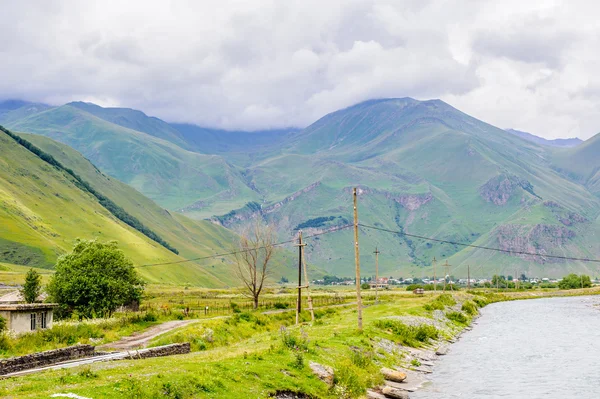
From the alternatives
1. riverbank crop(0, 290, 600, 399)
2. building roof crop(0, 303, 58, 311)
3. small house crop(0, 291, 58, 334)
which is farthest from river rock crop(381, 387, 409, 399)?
building roof crop(0, 303, 58, 311)

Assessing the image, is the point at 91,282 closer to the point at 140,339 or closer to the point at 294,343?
the point at 140,339

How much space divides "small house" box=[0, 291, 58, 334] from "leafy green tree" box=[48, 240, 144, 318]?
10.9 metres

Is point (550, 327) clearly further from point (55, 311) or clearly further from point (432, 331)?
point (55, 311)

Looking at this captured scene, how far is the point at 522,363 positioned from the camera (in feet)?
192

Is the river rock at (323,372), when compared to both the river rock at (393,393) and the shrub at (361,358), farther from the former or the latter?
the shrub at (361,358)

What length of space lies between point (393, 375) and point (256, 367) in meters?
15.1

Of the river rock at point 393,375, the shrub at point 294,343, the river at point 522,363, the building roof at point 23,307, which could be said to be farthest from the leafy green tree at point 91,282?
→ the river at point 522,363

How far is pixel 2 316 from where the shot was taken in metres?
59.1

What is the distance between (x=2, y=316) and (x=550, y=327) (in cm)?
7791

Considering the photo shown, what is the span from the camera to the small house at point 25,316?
59844mm

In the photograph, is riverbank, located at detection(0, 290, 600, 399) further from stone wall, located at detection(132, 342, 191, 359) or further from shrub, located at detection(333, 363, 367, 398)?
stone wall, located at detection(132, 342, 191, 359)

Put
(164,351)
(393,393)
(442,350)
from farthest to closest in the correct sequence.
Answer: (442,350) → (164,351) → (393,393)

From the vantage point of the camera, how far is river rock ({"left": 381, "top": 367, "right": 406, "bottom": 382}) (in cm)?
4778

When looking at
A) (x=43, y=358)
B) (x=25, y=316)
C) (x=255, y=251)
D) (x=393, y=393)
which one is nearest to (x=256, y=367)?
(x=393, y=393)
